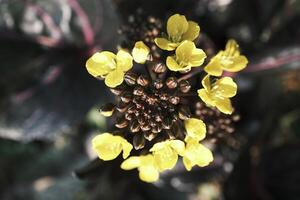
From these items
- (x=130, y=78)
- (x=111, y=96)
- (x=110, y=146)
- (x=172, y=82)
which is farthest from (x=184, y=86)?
(x=111, y=96)

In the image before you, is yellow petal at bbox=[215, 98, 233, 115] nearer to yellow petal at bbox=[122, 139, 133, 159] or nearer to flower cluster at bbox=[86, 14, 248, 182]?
flower cluster at bbox=[86, 14, 248, 182]

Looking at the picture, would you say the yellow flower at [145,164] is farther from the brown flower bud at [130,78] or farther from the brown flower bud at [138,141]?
the brown flower bud at [130,78]

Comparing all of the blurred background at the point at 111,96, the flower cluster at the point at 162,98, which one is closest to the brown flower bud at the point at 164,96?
the flower cluster at the point at 162,98

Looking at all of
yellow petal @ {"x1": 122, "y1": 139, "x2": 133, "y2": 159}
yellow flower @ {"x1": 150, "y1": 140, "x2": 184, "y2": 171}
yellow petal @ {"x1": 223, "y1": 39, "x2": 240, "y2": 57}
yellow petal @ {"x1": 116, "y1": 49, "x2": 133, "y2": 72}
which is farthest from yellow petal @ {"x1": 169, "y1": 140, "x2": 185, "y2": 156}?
yellow petal @ {"x1": 223, "y1": 39, "x2": 240, "y2": 57}

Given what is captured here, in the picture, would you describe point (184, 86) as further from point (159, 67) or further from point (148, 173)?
point (148, 173)

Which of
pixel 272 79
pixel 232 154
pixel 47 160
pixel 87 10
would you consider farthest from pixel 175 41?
pixel 47 160

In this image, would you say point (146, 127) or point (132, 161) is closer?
point (146, 127)
